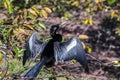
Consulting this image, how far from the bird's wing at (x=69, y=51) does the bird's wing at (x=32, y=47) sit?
0.17m

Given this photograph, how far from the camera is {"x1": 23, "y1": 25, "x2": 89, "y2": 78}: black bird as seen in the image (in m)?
Result: 2.51

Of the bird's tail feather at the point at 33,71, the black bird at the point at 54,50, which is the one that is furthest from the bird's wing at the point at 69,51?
the bird's tail feather at the point at 33,71

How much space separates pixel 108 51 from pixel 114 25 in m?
0.86

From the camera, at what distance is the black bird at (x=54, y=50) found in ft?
8.22

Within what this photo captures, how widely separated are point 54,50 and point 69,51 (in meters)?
0.12

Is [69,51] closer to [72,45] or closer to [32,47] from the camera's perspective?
[72,45]

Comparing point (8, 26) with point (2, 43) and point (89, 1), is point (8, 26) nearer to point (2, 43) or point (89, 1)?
point (2, 43)

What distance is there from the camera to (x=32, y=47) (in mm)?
2717

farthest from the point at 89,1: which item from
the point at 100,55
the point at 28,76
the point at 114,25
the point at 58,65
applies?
the point at 28,76

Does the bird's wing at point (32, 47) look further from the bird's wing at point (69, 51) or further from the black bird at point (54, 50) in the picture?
the bird's wing at point (69, 51)

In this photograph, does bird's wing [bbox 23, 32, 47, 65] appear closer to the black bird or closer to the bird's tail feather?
the black bird

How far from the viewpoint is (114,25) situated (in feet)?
22.2

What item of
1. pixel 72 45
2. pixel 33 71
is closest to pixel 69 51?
pixel 72 45

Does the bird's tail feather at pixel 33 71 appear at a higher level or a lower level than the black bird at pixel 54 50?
lower
